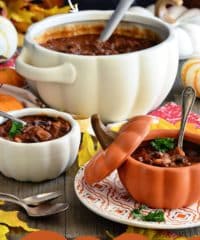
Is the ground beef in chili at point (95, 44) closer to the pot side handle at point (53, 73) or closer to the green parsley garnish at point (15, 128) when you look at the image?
the pot side handle at point (53, 73)

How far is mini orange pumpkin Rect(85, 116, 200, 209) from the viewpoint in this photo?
835 mm

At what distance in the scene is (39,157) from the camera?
95cm

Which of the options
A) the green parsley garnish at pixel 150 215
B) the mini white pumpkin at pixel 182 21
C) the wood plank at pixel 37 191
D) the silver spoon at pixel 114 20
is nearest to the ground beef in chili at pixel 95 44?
the silver spoon at pixel 114 20

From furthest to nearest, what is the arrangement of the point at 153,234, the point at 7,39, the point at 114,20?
the point at 7,39, the point at 114,20, the point at 153,234

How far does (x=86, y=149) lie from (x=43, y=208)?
173 mm

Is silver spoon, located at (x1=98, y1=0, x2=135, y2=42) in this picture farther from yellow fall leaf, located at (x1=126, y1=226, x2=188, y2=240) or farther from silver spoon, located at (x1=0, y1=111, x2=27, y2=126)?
yellow fall leaf, located at (x1=126, y1=226, x2=188, y2=240)

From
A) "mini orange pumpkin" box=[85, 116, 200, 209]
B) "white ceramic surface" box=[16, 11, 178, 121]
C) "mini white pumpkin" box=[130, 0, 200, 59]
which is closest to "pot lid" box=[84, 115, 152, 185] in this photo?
"mini orange pumpkin" box=[85, 116, 200, 209]

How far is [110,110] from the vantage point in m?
1.13

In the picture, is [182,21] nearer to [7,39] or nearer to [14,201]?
[7,39]

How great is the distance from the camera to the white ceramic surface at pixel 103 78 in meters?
1.08

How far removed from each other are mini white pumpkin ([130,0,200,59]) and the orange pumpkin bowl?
485 millimetres

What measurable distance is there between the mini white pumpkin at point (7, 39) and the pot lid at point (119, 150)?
0.55m

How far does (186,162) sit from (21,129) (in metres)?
0.24

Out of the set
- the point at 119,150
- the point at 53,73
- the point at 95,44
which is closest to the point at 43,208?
the point at 119,150
